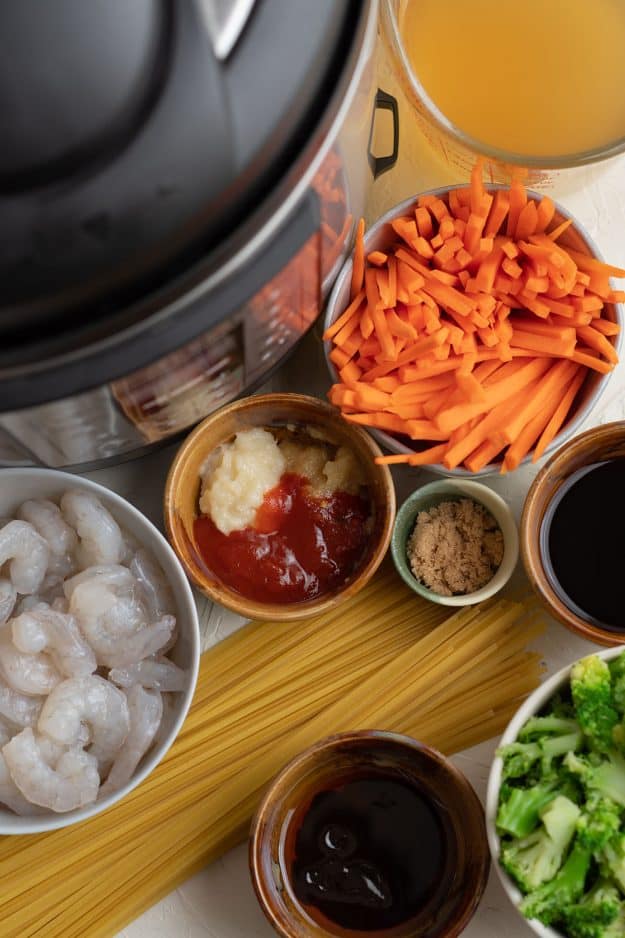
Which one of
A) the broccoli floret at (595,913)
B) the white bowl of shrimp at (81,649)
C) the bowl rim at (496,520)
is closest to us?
the broccoli floret at (595,913)

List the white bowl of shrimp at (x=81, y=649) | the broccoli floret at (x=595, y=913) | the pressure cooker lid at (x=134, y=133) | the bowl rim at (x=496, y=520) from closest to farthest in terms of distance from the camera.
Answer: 1. the pressure cooker lid at (x=134, y=133)
2. the broccoli floret at (x=595, y=913)
3. the white bowl of shrimp at (x=81, y=649)
4. the bowl rim at (x=496, y=520)

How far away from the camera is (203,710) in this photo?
164 centimetres

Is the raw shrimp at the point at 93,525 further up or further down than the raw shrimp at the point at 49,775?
further up

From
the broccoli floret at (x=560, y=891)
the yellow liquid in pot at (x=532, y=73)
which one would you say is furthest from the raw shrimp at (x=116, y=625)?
the yellow liquid in pot at (x=532, y=73)

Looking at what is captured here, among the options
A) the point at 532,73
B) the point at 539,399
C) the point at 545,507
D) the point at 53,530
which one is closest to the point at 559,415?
the point at 539,399

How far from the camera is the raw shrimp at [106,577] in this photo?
1.53m

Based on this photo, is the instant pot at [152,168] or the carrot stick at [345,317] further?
the carrot stick at [345,317]

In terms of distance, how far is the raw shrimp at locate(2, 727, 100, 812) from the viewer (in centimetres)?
146

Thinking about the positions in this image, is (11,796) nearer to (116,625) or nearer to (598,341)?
(116,625)

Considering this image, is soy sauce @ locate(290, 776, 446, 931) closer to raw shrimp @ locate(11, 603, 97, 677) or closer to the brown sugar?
the brown sugar

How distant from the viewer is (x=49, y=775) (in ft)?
4.83

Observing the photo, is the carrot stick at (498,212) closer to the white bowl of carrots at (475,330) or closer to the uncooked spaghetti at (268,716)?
the white bowl of carrots at (475,330)

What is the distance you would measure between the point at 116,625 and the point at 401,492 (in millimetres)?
490

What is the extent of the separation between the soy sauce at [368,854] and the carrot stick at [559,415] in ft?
1.74
